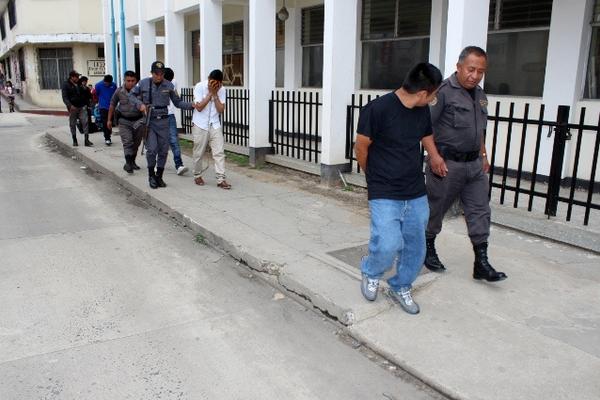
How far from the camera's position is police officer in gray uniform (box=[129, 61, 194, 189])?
8016 millimetres

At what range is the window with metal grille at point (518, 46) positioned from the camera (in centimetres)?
775

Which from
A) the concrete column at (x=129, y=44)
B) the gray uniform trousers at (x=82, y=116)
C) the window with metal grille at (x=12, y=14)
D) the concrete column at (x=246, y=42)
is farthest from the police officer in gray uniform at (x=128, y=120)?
the window with metal grille at (x=12, y=14)

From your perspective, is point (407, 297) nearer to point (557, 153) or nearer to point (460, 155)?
point (460, 155)

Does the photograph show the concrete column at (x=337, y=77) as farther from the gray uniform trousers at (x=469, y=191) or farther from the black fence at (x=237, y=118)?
the gray uniform trousers at (x=469, y=191)

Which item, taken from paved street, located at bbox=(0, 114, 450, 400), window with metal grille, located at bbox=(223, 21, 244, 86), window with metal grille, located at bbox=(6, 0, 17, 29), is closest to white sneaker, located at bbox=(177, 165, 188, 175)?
paved street, located at bbox=(0, 114, 450, 400)

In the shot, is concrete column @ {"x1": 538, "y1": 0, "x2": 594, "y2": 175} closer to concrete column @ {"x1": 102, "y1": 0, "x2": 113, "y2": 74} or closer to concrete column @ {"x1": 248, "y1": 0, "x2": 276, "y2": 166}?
concrete column @ {"x1": 248, "y1": 0, "x2": 276, "y2": 166}

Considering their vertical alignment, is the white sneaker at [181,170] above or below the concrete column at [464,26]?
below

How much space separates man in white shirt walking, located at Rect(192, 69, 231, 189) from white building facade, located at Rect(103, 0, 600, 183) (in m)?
1.54

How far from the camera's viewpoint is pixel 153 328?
3957mm

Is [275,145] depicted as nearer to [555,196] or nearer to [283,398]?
[555,196]

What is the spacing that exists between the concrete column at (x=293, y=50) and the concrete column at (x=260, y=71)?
2650 mm

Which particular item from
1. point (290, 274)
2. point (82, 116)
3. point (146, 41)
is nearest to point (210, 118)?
point (290, 274)

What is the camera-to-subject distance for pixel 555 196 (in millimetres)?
5637

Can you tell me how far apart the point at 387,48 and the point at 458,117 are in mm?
6395
